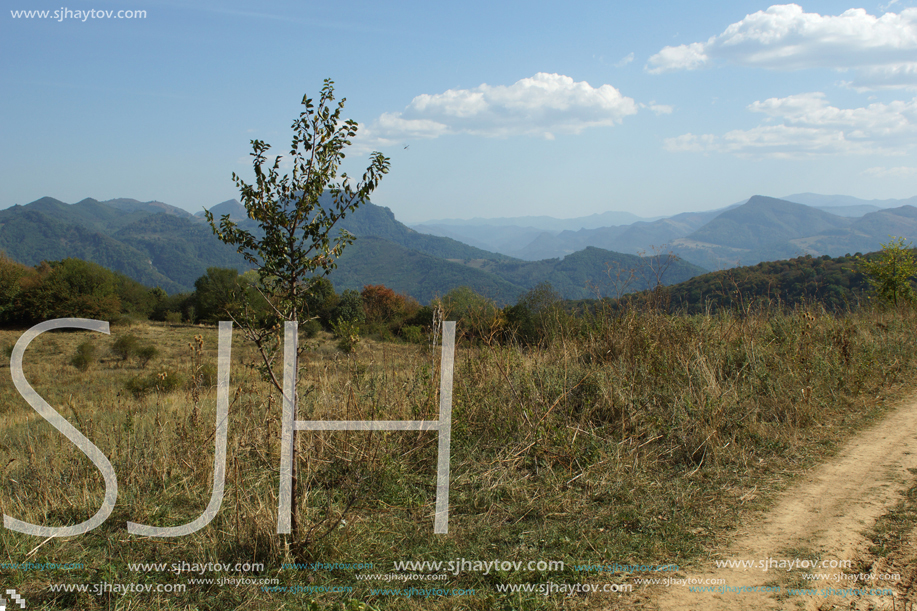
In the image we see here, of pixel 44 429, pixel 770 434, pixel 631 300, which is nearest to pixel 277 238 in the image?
pixel 770 434

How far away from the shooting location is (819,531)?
131 inches

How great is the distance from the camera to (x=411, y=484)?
423 centimetres

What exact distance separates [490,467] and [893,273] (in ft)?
44.8

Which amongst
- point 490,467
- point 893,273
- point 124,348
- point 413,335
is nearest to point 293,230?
point 490,467

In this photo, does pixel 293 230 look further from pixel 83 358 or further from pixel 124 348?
pixel 124 348

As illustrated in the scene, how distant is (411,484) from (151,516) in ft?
6.28

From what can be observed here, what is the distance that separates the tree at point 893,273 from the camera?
1244 cm

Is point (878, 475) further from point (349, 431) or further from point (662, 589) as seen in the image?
point (349, 431)

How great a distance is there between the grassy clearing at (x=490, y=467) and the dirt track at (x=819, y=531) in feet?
0.60

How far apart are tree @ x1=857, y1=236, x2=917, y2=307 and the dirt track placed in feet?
32.7

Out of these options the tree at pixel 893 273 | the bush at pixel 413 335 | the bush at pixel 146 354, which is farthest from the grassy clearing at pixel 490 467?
the bush at pixel 146 354

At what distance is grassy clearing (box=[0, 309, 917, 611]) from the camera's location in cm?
306

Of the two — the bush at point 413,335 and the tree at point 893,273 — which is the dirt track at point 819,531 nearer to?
the bush at point 413,335

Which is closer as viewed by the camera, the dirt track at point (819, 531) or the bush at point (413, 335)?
the dirt track at point (819, 531)
